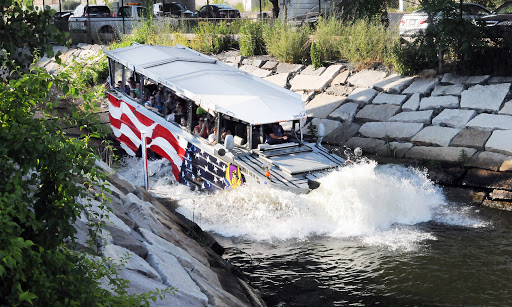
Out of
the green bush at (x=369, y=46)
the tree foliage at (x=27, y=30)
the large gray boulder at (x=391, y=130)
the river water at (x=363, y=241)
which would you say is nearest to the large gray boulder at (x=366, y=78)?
the green bush at (x=369, y=46)

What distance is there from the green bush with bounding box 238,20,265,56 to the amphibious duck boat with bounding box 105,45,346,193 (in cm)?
583

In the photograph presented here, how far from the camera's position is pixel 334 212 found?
12.4m

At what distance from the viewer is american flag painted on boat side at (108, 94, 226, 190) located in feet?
45.8

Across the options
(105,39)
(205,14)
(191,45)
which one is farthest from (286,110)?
(205,14)

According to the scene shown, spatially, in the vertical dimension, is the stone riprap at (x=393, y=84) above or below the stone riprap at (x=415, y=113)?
above

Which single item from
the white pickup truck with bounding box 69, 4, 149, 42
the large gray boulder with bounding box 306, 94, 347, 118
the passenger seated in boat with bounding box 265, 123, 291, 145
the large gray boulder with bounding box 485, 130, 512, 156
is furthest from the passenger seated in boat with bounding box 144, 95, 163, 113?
the white pickup truck with bounding box 69, 4, 149, 42

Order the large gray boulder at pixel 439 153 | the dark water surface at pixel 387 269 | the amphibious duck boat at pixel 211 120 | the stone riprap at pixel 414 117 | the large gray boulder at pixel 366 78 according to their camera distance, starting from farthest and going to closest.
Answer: the large gray boulder at pixel 366 78 < the stone riprap at pixel 414 117 < the large gray boulder at pixel 439 153 < the amphibious duck boat at pixel 211 120 < the dark water surface at pixel 387 269

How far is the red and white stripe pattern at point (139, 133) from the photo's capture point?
15039 millimetres

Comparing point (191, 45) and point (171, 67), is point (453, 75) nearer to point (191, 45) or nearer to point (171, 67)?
point (171, 67)

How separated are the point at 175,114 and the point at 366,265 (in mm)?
6683

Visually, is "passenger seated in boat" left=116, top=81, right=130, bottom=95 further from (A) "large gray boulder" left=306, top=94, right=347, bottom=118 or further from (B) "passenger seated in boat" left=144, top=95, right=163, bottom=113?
(A) "large gray boulder" left=306, top=94, right=347, bottom=118

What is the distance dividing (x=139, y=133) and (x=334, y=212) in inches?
243

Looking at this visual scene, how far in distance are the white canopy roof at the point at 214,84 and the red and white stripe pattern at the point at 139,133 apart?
3.68 ft

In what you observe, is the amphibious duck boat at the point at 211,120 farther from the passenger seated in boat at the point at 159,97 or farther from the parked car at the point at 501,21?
the parked car at the point at 501,21
